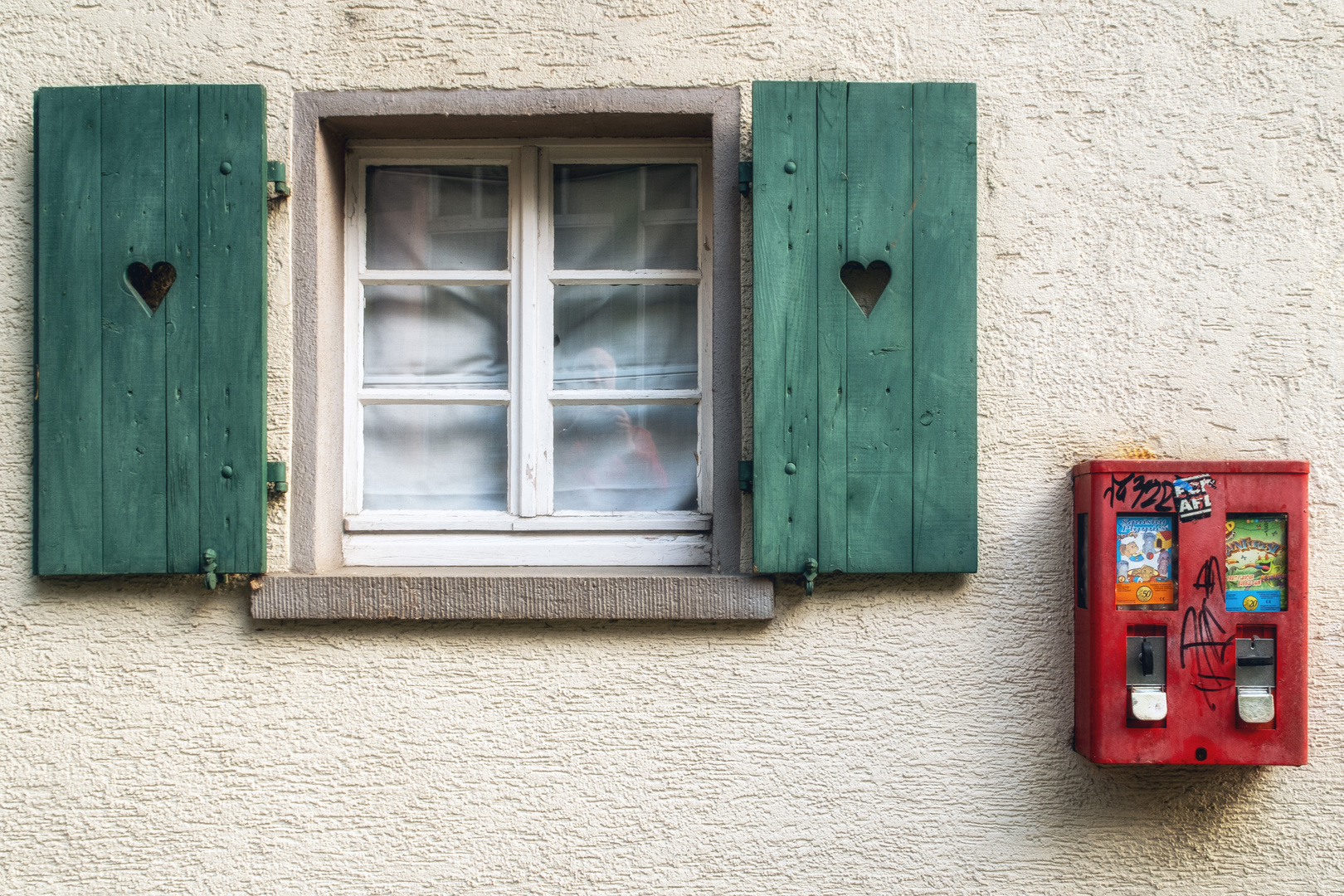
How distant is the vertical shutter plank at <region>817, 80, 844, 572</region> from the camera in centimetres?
213

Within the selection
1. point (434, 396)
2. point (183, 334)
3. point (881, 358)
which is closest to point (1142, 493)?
point (881, 358)

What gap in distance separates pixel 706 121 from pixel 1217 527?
66.2 inches

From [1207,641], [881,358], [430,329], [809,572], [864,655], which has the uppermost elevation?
[430,329]

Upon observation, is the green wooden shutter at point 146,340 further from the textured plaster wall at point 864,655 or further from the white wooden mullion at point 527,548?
the white wooden mullion at point 527,548

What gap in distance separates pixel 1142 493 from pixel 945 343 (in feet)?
1.95

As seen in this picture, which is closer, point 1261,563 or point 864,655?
point 1261,563

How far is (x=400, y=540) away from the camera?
2418 millimetres

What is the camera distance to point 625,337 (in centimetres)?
246

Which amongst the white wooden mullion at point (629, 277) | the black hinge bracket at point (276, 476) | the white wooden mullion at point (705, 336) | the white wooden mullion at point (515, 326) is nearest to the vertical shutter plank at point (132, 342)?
the black hinge bracket at point (276, 476)

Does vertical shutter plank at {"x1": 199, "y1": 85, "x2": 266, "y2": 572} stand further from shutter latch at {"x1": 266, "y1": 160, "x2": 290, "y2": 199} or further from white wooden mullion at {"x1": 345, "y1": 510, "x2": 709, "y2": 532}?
white wooden mullion at {"x1": 345, "y1": 510, "x2": 709, "y2": 532}

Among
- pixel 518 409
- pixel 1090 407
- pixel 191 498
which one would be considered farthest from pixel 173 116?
pixel 1090 407

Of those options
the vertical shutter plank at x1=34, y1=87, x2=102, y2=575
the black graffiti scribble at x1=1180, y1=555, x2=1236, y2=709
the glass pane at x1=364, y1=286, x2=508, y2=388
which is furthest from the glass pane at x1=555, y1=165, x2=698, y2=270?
the black graffiti scribble at x1=1180, y1=555, x2=1236, y2=709

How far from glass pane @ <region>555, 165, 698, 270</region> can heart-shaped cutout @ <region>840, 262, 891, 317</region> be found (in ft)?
1.65

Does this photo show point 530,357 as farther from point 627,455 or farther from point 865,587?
point 865,587
